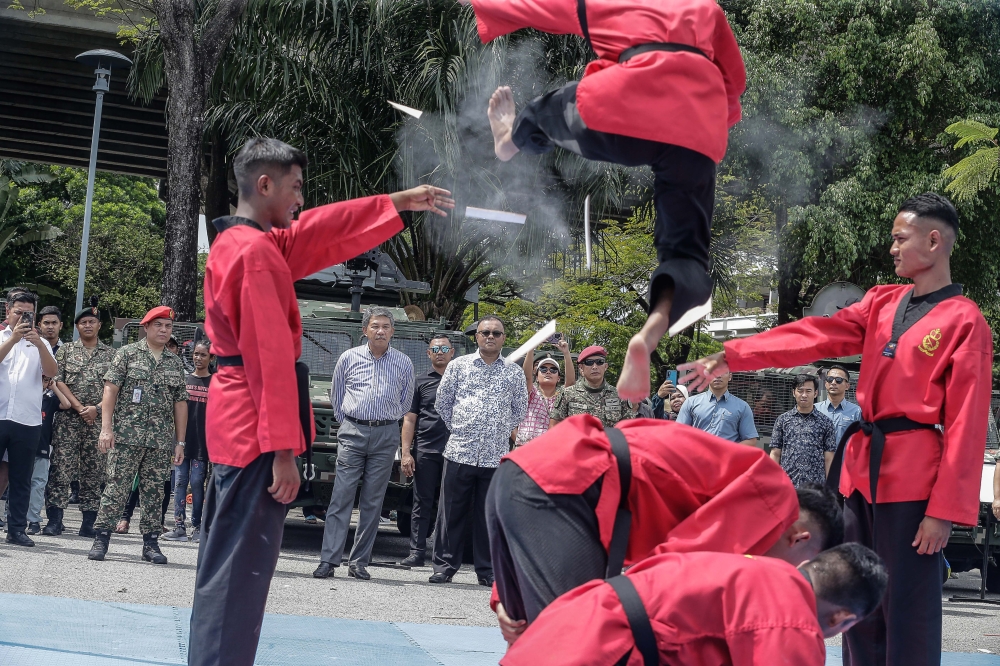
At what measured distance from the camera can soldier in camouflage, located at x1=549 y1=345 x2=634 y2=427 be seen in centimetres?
871

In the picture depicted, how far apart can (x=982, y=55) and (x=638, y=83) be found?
1725cm

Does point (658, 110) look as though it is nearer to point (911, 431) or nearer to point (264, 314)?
point (264, 314)

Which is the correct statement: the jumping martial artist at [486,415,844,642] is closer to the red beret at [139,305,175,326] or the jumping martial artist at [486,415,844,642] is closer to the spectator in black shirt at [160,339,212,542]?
the red beret at [139,305,175,326]

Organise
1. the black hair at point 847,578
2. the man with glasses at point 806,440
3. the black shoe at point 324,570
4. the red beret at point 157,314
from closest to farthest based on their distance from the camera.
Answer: the black hair at point 847,578 → the black shoe at point 324,570 → the red beret at point 157,314 → the man with glasses at point 806,440

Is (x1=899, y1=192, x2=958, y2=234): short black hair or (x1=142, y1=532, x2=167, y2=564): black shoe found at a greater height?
(x1=899, y1=192, x2=958, y2=234): short black hair

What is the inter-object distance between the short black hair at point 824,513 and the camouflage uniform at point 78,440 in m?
7.68

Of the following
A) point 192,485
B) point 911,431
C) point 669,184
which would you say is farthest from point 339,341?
point 669,184

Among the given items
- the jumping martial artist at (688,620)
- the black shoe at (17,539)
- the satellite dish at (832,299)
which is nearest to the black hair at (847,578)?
the jumping martial artist at (688,620)

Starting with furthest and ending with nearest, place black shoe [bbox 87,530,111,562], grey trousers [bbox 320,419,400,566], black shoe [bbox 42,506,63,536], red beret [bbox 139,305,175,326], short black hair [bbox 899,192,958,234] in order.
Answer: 1. black shoe [bbox 42,506,63,536]
2. red beret [bbox 139,305,175,326]
3. grey trousers [bbox 320,419,400,566]
4. black shoe [bbox 87,530,111,562]
5. short black hair [bbox 899,192,958,234]

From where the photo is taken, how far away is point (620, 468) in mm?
3102

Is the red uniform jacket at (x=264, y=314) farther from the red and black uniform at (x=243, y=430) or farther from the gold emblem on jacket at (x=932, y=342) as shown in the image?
the gold emblem on jacket at (x=932, y=342)

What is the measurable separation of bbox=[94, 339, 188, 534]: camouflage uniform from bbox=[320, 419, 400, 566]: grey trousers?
1.33 metres

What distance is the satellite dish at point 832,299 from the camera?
49.4ft

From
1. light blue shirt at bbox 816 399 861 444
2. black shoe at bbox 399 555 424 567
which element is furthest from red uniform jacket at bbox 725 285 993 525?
black shoe at bbox 399 555 424 567
